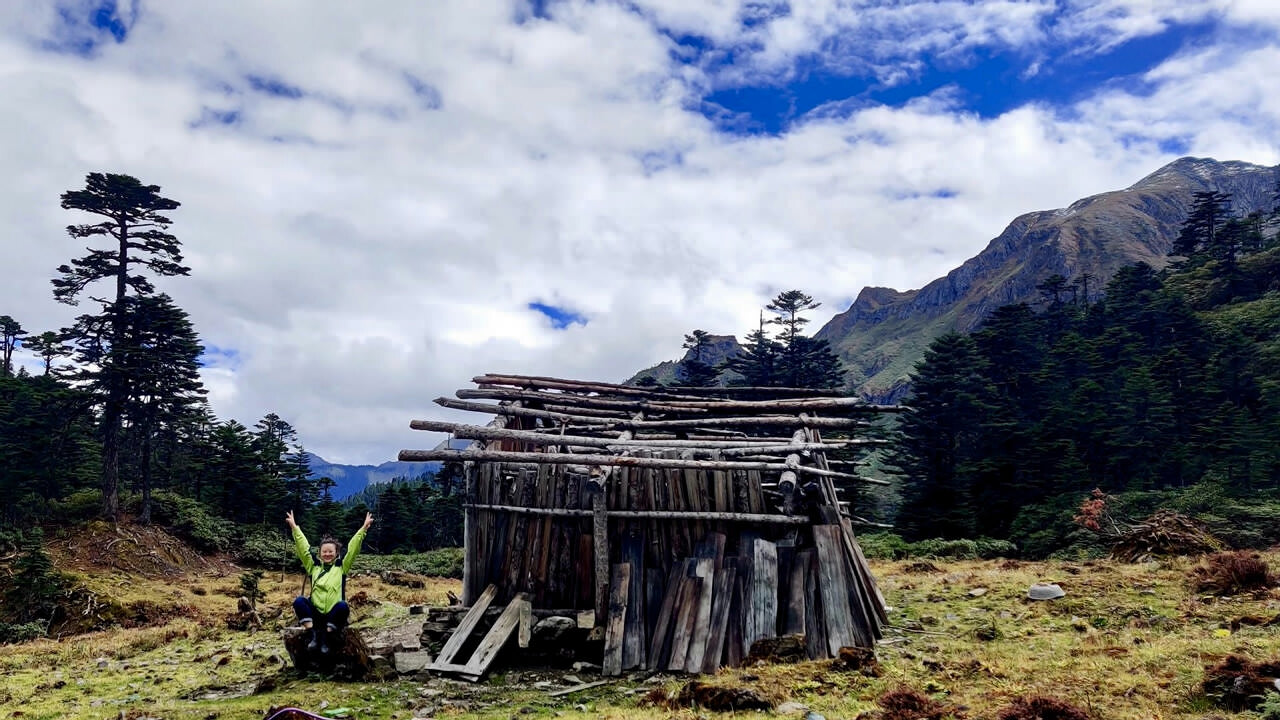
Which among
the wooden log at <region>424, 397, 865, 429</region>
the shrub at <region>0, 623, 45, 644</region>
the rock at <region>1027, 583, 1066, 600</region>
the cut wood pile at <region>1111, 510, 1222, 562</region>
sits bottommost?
the shrub at <region>0, 623, 45, 644</region>

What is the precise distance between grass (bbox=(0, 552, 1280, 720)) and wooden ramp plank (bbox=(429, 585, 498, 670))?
63 centimetres

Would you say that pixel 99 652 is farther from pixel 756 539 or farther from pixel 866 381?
pixel 866 381

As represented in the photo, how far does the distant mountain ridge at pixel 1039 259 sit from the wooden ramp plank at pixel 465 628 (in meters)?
125

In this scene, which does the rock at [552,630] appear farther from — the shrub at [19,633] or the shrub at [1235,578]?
the shrub at [19,633]

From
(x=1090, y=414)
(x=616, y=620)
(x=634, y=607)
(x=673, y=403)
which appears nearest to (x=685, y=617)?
(x=634, y=607)

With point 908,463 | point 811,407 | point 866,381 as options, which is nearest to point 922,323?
point 866,381

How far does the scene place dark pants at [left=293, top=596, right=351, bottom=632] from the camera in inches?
378

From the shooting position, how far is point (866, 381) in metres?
149

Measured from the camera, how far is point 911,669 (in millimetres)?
8758

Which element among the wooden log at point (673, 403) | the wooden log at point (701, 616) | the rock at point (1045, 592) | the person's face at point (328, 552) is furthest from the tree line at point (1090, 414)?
the person's face at point (328, 552)

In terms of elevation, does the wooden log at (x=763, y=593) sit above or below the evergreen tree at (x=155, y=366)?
below

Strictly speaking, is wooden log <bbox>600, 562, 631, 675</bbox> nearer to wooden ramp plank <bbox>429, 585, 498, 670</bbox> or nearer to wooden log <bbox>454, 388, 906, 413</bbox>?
wooden ramp plank <bbox>429, 585, 498, 670</bbox>

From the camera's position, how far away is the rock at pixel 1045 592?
13062 millimetres

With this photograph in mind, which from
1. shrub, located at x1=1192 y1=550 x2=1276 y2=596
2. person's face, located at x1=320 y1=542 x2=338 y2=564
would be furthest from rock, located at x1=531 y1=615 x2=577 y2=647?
shrub, located at x1=1192 y1=550 x2=1276 y2=596
